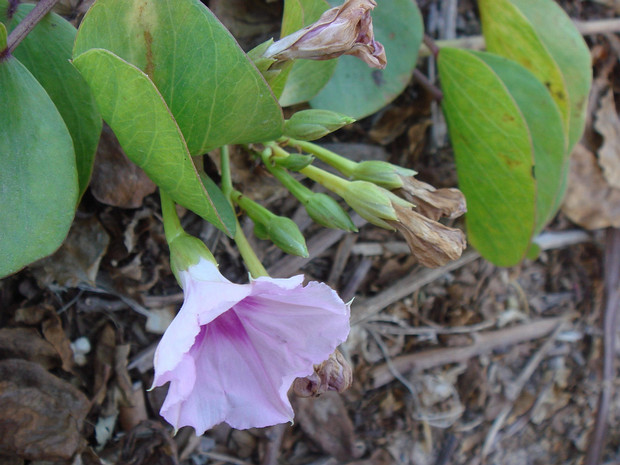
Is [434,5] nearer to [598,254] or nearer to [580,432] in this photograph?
[598,254]

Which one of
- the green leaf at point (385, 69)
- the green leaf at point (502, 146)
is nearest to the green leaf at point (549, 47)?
the green leaf at point (502, 146)

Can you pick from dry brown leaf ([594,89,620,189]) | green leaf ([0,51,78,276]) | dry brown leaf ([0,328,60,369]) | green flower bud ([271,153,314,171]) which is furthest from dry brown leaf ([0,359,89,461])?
dry brown leaf ([594,89,620,189])

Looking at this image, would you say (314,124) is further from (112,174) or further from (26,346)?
(26,346)

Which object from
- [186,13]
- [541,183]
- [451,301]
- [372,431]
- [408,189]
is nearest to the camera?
[186,13]

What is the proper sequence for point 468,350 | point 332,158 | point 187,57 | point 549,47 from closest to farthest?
point 187,57 < point 332,158 < point 549,47 < point 468,350

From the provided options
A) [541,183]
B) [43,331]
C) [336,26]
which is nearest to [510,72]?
[541,183]

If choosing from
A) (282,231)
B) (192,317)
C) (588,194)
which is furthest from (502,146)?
(192,317)

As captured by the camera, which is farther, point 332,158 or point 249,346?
point 332,158
